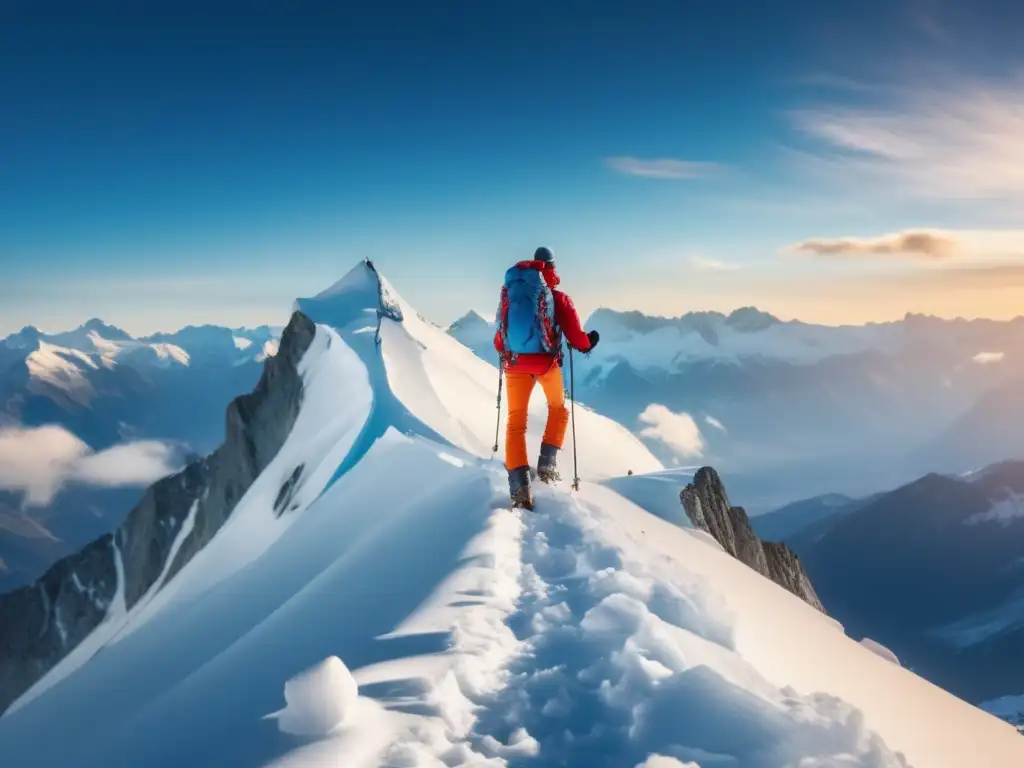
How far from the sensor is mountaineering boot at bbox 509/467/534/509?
417 inches

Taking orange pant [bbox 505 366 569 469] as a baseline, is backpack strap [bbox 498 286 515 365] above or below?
above

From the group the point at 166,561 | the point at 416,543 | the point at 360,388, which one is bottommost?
the point at 166,561

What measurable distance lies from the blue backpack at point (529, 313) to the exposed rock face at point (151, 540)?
46.9 metres

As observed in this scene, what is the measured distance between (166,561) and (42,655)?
33.3 meters

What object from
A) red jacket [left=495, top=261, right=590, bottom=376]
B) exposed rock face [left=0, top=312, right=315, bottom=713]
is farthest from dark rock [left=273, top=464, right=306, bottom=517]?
red jacket [left=495, top=261, right=590, bottom=376]

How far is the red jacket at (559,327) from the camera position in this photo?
1119 centimetres

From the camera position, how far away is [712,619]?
6820mm

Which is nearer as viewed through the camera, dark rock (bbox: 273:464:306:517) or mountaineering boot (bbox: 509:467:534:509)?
mountaineering boot (bbox: 509:467:534:509)

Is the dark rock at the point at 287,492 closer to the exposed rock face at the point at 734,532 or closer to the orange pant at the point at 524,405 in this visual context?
the exposed rock face at the point at 734,532

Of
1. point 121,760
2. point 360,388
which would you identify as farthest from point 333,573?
point 360,388

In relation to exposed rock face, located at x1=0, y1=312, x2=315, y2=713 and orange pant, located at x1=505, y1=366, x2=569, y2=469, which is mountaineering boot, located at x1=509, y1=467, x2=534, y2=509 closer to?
orange pant, located at x1=505, y1=366, x2=569, y2=469

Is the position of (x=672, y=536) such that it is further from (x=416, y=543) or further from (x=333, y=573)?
(x=333, y=573)

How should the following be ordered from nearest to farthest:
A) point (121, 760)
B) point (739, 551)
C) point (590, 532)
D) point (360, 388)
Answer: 1. point (121, 760)
2. point (590, 532)
3. point (739, 551)
4. point (360, 388)

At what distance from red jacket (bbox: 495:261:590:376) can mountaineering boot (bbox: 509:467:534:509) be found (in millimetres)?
1653
